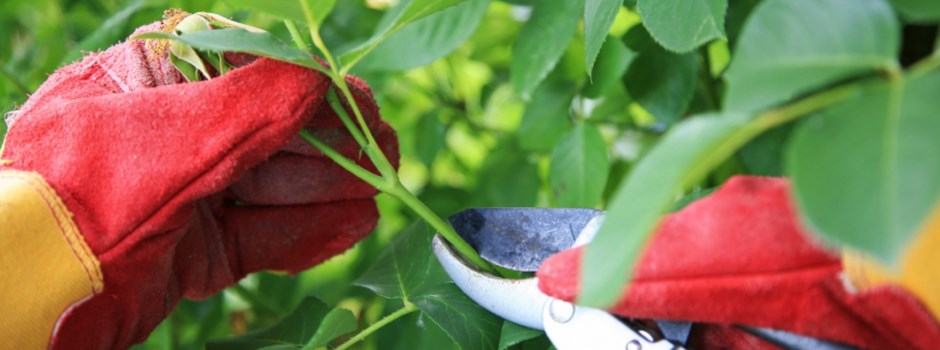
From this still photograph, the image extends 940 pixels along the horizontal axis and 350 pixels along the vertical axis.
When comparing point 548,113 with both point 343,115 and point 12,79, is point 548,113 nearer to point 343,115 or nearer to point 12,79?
point 343,115

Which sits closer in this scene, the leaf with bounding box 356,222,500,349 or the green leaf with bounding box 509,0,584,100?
the leaf with bounding box 356,222,500,349

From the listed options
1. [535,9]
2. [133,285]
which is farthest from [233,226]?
[535,9]

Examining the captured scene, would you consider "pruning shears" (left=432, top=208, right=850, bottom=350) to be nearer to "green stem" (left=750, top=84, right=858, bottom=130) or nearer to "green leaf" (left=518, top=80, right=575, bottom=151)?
"green stem" (left=750, top=84, right=858, bottom=130)

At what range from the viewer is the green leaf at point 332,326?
1.50ft

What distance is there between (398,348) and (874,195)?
0.49 meters

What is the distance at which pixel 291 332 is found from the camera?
57cm

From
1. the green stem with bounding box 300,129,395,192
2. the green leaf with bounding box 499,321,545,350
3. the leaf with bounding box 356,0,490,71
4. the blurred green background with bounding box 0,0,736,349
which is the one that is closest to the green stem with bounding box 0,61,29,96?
the blurred green background with bounding box 0,0,736,349

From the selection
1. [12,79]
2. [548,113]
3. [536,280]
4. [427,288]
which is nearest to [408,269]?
[427,288]

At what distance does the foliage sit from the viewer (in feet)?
0.79

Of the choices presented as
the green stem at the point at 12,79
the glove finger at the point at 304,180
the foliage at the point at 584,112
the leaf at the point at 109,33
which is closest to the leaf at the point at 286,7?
the foliage at the point at 584,112

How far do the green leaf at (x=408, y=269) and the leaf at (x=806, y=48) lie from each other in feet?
0.97

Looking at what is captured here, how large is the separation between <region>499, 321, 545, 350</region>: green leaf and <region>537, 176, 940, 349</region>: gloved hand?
0.31 feet

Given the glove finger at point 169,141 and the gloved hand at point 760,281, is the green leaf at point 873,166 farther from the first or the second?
the glove finger at point 169,141

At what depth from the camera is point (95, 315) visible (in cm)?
45
